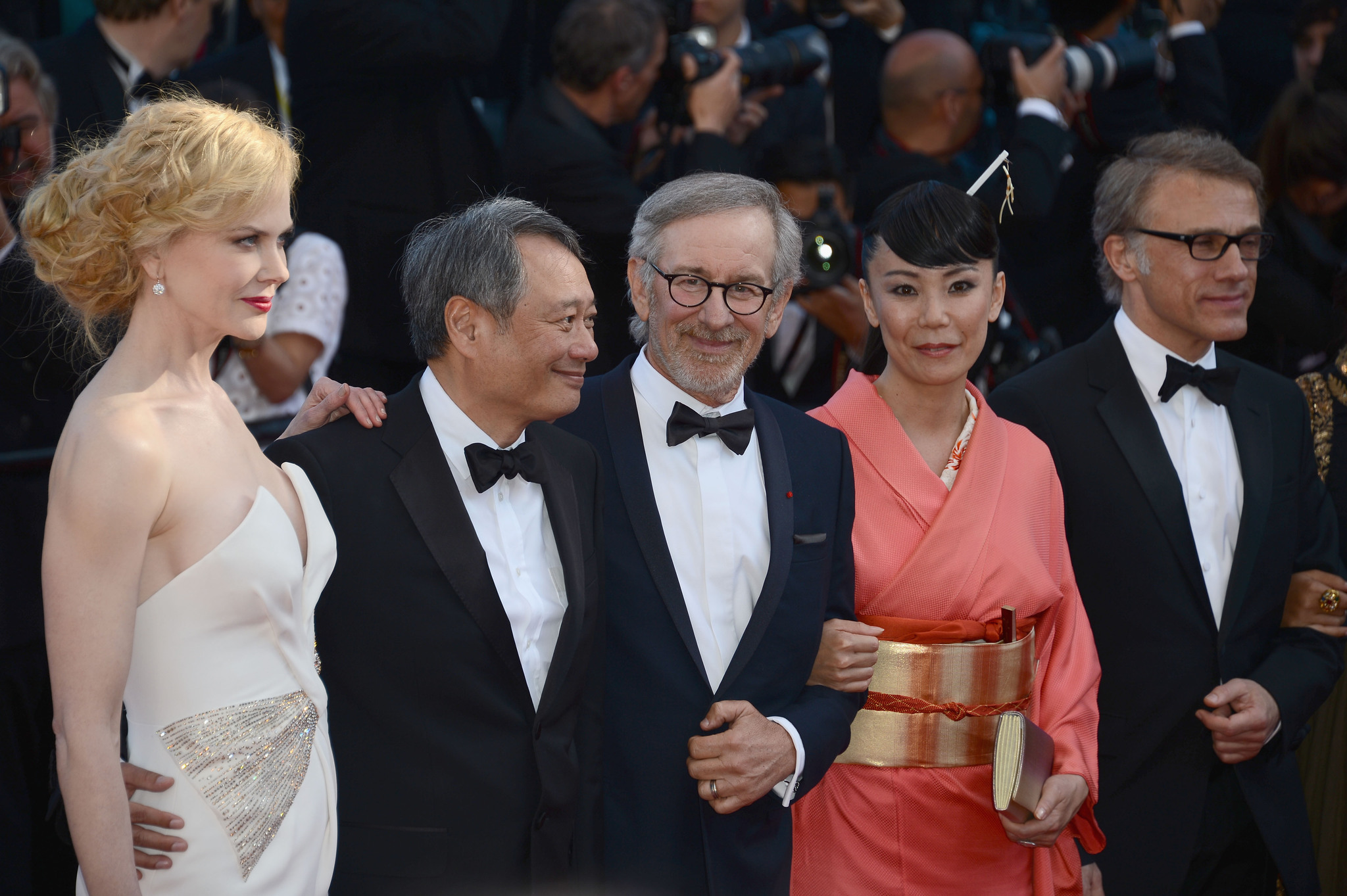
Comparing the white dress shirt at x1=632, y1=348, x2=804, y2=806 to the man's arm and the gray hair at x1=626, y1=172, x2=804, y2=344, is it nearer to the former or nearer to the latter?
the gray hair at x1=626, y1=172, x2=804, y2=344

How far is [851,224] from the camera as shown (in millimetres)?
3863

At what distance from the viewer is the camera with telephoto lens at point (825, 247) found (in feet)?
12.0

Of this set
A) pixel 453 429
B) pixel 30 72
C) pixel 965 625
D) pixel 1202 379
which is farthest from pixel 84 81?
pixel 1202 379

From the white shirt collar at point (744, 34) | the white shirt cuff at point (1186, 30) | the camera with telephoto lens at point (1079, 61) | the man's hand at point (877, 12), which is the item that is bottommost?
the camera with telephoto lens at point (1079, 61)

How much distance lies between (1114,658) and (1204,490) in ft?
1.36

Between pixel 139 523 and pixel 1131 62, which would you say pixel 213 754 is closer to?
pixel 139 523

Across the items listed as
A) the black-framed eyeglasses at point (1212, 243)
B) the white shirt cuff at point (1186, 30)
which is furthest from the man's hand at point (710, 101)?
the white shirt cuff at point (1186, 30)

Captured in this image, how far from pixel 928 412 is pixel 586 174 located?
1497 millimetres

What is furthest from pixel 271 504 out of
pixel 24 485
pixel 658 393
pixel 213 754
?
pixel 24 485

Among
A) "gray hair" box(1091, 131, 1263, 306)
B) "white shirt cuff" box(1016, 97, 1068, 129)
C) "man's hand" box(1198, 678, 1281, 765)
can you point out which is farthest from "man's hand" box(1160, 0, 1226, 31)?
"man's hand" box(1198, 678, 1281, 765)

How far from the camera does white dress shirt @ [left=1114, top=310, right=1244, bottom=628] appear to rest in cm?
260

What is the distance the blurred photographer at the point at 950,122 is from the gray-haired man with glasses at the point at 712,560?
180 cm

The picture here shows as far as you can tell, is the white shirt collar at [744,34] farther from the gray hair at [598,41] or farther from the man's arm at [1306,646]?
the man's arm at [1306,646]

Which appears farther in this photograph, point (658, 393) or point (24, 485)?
point (24, 485)
